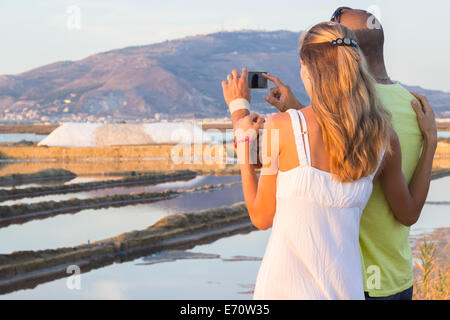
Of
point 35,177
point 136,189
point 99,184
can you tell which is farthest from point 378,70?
point 35,177

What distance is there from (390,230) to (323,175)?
32 centimetres

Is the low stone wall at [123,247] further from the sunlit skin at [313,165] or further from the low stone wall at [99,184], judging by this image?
the low stone wall at [99,184]

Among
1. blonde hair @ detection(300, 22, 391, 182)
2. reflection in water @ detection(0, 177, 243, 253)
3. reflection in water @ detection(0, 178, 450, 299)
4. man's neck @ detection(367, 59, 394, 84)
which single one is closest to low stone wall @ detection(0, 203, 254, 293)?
reflection in water @ detection(0, 178, 450, 299)

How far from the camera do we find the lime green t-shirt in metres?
1.45

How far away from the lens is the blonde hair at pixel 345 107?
1239 millimetres

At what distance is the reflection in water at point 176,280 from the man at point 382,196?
3992 mm

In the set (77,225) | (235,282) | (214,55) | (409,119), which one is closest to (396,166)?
(409,119)

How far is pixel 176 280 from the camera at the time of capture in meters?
6.19

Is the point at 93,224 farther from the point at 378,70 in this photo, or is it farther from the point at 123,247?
the point at 378,70

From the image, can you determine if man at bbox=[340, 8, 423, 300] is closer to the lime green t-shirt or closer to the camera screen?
the lime green t-shirt

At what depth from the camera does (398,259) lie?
1480 mm
